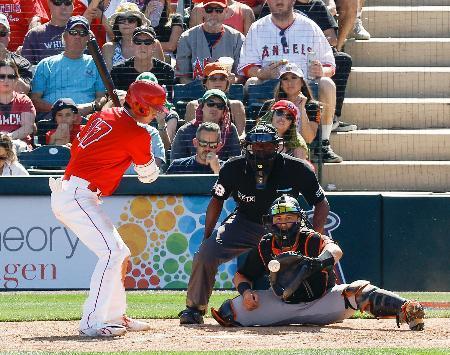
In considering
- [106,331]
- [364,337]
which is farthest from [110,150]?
[364,337]

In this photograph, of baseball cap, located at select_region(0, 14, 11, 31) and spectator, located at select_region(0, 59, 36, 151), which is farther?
baseball cap, located at select_region(0, 14, 11, 31)

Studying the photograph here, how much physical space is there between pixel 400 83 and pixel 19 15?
16.7ft

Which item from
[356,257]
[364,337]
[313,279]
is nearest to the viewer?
[364,337]

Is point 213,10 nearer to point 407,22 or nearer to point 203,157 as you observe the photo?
point 203,157

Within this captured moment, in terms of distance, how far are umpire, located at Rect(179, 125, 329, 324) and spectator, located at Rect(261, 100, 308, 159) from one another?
1.88m

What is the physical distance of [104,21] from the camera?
14711 millimetres

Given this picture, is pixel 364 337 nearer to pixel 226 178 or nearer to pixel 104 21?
pixel 226 178

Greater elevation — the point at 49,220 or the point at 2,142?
the point at 2,142

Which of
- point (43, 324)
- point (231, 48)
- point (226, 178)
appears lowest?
point (43, 324)

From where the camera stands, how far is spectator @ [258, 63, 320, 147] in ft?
41.3

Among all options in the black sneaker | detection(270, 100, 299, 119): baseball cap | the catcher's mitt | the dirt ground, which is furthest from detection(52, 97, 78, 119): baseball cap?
the catcher's mitt

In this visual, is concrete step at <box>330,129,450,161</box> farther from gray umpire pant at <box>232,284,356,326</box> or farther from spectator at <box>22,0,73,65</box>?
gray umpire pant at <box>232,284,356,326</box>

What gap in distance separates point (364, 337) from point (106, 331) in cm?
181

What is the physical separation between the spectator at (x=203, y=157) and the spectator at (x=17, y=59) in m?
2.35
